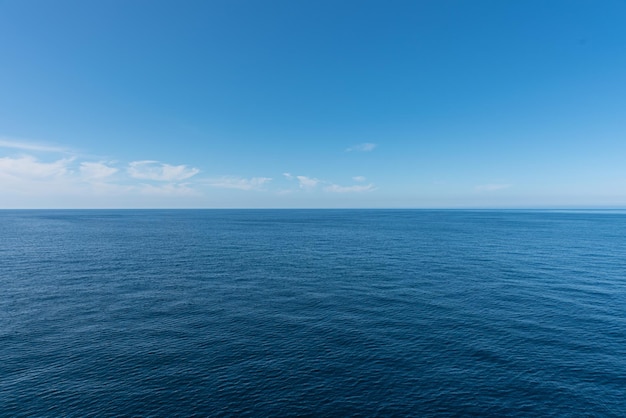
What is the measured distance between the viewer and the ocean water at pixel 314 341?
3097 cm

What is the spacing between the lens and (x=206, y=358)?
3831cm

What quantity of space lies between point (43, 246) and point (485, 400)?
478 feet

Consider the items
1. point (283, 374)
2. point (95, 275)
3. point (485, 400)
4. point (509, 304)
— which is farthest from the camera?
point (95, 275)

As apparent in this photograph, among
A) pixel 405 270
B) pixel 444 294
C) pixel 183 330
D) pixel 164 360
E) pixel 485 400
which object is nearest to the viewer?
pixel 485 400

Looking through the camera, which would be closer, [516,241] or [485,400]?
[485,400]

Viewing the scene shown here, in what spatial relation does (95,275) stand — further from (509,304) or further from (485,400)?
(509,304)

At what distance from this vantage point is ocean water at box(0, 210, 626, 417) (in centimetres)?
3097

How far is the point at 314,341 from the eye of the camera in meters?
42.6

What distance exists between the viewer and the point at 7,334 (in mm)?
43281

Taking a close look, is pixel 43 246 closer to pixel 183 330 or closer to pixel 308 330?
pixel 183 330

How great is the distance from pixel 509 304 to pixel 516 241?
9245 cm

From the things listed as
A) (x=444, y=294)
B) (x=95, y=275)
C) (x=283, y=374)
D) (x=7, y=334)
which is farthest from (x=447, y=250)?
(x=7, y=334)

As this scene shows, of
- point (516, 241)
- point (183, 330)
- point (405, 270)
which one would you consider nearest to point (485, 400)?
point (183, 330)

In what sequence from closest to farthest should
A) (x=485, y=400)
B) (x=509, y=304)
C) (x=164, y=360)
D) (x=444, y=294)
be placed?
(x=485, y=400) < (x=164, y=360) < (x=509, y=304) < (x=444, y=294)
